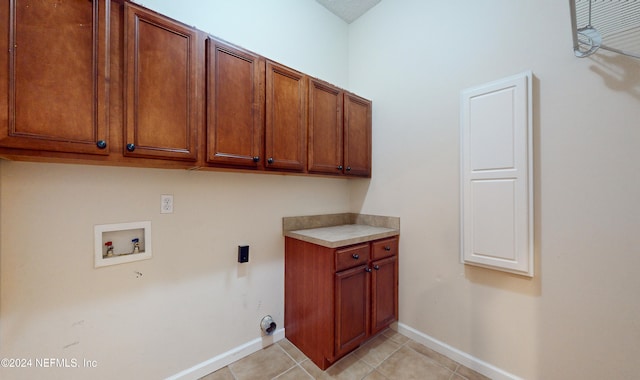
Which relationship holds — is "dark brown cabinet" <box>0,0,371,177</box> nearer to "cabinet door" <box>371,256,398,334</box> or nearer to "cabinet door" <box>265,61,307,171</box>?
"cabinet door" <box>265,61,307,171</box>

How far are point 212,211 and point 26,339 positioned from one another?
105 centimetres

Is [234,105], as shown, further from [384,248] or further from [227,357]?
[227,357]

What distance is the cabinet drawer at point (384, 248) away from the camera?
2.02m

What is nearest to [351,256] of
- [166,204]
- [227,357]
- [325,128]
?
[325,128]

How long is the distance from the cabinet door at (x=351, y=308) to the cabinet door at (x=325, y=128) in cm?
87

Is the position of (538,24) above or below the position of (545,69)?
above

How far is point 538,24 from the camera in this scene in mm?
1529

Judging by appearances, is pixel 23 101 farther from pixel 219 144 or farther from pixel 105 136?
pixel 219 144

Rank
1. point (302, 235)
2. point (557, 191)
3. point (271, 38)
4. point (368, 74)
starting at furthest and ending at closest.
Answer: point (368, 74)
point (271, 38)
point (302, 235)
point (557, 191)

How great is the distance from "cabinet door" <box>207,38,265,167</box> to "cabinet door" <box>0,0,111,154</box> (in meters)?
0.48

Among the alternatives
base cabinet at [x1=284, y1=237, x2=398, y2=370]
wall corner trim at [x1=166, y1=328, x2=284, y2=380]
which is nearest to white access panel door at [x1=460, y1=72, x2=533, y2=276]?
base cabinet at [x1=284, y1=237, x2=398, y2=370]

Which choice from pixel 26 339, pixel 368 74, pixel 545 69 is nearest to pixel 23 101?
pixel 26 339

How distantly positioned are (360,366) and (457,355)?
76cm

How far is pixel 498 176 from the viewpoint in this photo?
1.63m
